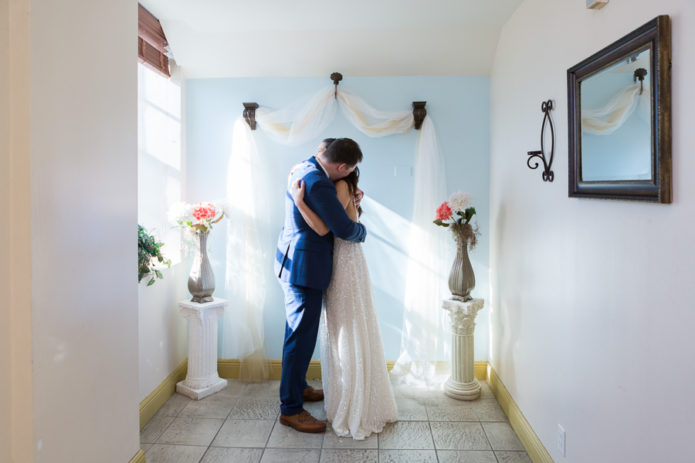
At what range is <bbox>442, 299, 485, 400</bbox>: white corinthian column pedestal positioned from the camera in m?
3.34

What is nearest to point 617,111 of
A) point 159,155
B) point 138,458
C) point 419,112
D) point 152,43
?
point 419,112

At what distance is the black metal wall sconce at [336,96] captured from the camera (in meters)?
3.61

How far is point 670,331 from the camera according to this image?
4.71ft

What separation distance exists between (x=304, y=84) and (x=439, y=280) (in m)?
1.69

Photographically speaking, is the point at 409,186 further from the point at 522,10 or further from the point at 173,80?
the point at 173,80

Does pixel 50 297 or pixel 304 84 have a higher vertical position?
pixel 304 84

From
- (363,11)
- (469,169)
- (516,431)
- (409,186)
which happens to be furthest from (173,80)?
(516,431)

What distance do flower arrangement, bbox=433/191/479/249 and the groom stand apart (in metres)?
0.65

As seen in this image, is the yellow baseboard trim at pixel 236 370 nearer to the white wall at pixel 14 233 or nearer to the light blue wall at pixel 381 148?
the light blue wall at pixel 381 148

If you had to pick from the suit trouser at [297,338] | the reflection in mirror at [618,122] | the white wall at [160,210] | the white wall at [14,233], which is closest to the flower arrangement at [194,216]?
the white wall at [160,210]

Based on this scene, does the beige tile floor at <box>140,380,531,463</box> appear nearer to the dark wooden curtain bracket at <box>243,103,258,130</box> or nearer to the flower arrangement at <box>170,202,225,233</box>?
the flower arrangement at <box>170,202,225,233</box>

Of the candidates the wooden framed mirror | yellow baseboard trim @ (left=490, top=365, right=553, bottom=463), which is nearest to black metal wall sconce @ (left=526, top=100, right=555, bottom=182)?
the wooden framed mirror

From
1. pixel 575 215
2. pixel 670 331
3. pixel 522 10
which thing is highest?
pixel 522 10

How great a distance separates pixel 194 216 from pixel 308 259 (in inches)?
36.7
